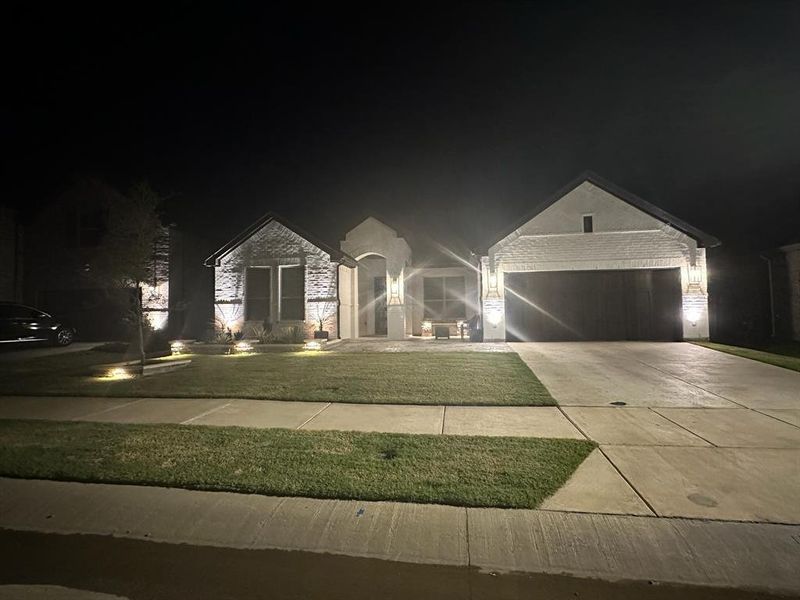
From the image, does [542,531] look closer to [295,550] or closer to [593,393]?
[295,550]

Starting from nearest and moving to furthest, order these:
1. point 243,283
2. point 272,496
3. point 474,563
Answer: point 474,563, point 272,496, point 243,283

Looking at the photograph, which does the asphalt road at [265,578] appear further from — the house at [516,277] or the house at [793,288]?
the house at [793,288]

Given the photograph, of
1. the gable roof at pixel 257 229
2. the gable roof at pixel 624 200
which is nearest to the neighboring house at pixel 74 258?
the gable roof at pixel 257 229

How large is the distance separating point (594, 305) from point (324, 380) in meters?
11.6

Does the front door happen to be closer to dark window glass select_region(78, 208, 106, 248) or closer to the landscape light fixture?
the landscape light fixture

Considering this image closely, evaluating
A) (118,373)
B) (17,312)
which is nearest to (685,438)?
(118,373)

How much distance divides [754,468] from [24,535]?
6456 millimetres

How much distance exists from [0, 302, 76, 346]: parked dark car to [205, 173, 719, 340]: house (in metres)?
5.91

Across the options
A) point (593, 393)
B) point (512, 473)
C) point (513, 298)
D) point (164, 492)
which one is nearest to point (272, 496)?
point (164, 492)

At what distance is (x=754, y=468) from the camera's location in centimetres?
401

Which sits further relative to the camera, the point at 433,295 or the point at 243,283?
the point at 433,295

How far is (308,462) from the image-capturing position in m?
4.22

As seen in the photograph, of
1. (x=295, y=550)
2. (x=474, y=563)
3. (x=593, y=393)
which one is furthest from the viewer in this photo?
(x=593, y=393)

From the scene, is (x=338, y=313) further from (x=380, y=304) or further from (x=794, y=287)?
(x=794, y=287)
